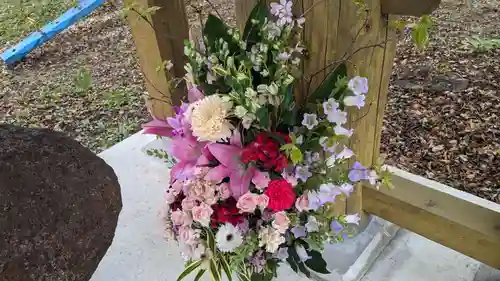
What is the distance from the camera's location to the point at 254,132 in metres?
1.14

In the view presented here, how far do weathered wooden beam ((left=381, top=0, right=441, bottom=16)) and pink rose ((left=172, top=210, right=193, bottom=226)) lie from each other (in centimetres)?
66

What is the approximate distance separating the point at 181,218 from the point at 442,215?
0.73 meters

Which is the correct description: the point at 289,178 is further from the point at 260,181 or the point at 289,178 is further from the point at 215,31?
the point at 215,31

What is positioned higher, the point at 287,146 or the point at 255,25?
the point at 255,25

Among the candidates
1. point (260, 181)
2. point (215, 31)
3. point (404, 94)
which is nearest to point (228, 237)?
point (260, 181)

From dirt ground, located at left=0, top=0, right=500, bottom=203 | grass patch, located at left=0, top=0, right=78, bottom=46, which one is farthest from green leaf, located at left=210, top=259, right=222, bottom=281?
grass patch, located at left=0, top=0, right=78, bottom=46

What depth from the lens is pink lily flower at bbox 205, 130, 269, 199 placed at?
1.11 metres

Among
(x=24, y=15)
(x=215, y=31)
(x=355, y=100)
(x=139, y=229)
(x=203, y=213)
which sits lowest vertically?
(x=139, y=229)

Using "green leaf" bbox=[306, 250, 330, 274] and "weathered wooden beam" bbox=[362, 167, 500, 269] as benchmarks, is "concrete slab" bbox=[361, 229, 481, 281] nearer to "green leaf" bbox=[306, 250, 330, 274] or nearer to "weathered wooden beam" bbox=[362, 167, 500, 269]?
"weathered wooden beam" bbox=[362, 167, 500, 269]

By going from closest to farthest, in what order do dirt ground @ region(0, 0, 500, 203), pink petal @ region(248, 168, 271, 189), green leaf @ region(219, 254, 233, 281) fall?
pink petal @ region(248, 168, 271, 189) < green leaf @ region(219, 254, 233, 281) < dirt ground @ region(0, 0, 500, 203)

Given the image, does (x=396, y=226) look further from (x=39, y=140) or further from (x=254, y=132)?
(x=39, y=140)

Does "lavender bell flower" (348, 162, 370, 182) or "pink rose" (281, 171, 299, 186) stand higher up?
"pink rose" (281, 171, 299, 186)

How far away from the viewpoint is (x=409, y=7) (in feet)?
3.45

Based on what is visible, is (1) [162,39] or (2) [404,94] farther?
(2) [404,94]
